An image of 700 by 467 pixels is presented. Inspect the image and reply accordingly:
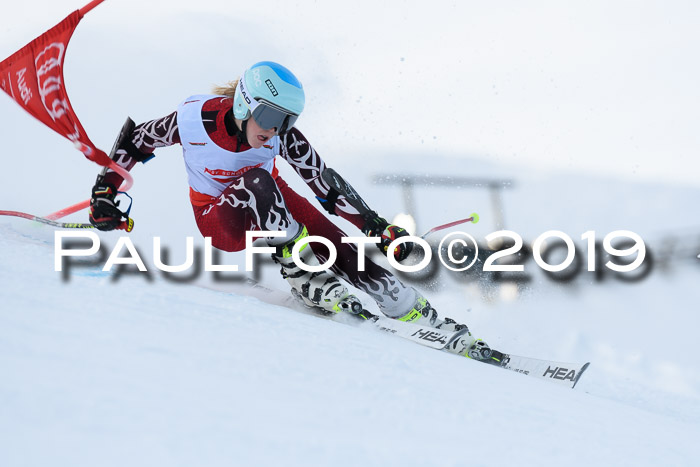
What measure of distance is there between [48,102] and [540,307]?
4076mm

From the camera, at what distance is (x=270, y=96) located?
8.07 ft

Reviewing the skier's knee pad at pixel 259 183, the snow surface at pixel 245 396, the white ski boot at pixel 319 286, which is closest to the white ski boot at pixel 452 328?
the white ski boot at pixel 319 286

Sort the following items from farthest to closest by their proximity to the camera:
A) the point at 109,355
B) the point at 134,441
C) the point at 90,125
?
the point at 90,125, the point at 109,355, the point at 134,441

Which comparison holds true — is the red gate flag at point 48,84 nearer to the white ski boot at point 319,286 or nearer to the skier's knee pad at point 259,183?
the skier's knee pad at point 259,183

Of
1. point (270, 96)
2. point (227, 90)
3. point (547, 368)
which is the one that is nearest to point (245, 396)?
point (270, 96)

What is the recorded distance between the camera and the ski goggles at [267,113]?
2477mm

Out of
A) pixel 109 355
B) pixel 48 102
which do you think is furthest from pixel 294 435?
pixel 48 102

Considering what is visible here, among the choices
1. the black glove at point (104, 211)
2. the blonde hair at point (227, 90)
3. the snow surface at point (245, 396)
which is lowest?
the snow surface at point (245, 396)

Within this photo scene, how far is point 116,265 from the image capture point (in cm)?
263

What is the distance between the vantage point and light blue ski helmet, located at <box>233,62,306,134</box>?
8.11 feet

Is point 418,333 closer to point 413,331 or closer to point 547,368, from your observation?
point 413,331

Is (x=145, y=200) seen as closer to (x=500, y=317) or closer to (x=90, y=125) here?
(x=90, y=125)

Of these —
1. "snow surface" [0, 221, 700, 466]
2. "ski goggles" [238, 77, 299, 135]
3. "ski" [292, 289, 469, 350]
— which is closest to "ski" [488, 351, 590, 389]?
"ski" [292, 289, 469, 350]

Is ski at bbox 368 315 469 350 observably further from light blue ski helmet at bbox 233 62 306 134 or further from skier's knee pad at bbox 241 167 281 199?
light blue ski helmet at bbox 233 62 306 134
